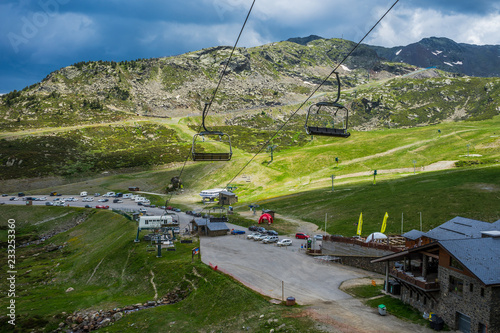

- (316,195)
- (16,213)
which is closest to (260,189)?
(316,195)

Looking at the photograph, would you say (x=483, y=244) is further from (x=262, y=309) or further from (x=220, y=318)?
(x=220, y=318)

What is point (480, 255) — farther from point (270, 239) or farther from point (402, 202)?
point (402, 202)

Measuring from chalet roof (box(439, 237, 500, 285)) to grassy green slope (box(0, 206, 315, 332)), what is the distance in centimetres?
1433

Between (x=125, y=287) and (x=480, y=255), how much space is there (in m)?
47.4

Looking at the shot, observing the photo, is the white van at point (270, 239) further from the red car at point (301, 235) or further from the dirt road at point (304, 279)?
the red car at point (301, 235)

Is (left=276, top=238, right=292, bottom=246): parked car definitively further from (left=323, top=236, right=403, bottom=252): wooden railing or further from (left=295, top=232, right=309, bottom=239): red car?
(left=323, top=236, right=403, bottom=252): wooden railing

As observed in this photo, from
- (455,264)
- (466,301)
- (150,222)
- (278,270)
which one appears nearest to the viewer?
(466,301)

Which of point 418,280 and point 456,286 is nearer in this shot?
point 456,286

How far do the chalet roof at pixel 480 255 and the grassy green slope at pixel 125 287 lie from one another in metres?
14.3

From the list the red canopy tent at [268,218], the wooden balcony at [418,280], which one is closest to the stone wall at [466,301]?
the wooden balcony at [418,280]

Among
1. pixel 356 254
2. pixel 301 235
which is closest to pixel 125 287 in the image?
pixel 356 254

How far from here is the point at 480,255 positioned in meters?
30.5

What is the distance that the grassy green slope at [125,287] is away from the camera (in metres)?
37.1

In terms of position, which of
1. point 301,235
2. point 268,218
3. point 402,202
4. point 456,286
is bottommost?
point 301,235
